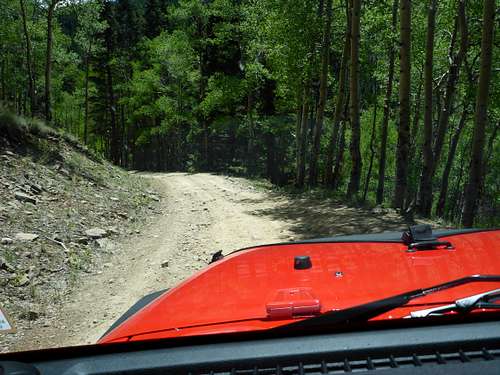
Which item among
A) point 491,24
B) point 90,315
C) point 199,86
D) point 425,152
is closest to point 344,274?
point 90,315

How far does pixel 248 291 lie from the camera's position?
2.24 m

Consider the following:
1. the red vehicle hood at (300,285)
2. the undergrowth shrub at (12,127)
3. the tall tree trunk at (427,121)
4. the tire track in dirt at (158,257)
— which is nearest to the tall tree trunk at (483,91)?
the tall tree trunk at (427,121)

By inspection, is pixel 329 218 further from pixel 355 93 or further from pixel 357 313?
pixel 357 313

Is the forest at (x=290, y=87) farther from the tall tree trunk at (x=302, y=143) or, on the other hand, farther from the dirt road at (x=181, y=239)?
the dirt road at (x=181, y=239)

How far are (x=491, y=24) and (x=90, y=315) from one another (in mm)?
9586

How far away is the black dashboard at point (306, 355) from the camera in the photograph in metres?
1.32

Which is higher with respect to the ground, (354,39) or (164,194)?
(354,39)

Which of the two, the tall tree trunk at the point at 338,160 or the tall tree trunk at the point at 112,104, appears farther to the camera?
the tall tree trunk at the point at 112,104

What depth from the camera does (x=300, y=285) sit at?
221cm

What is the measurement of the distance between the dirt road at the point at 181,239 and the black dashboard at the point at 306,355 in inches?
154

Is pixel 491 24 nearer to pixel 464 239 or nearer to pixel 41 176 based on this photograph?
pixel 464 239

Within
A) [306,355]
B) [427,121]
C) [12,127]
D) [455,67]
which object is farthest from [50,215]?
[455,67]

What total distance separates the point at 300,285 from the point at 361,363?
862mm

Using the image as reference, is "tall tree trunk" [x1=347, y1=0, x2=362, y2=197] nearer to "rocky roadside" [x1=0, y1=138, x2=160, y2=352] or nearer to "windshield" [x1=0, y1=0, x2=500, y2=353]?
"windshield" [x1=0, y1=0, x2=500, y2=353]
